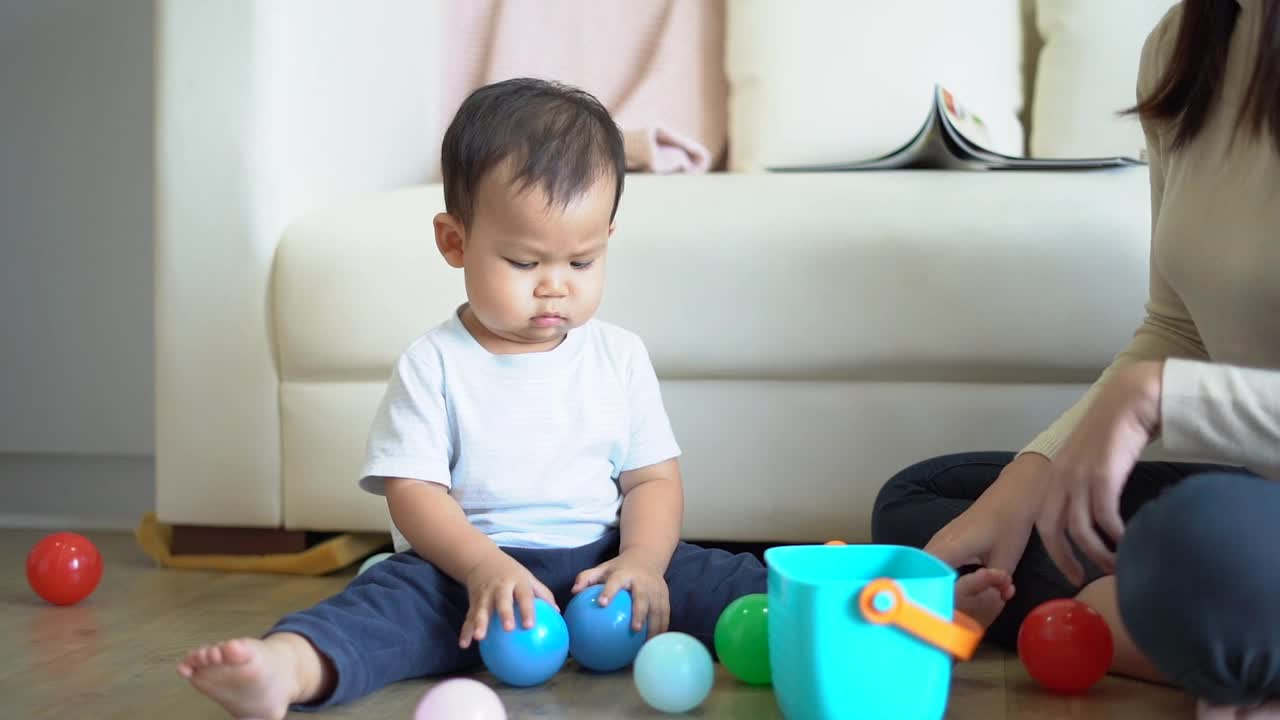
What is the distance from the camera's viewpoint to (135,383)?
2152 millimetres

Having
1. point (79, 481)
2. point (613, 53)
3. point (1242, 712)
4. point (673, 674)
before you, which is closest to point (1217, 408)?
point (1242, 712)

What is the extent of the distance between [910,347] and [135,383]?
138 centimetres

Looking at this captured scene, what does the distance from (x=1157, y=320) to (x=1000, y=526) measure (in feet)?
0.80

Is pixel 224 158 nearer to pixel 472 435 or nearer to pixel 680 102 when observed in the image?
pixel 472 435

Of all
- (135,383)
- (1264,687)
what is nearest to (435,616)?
(1264,687)

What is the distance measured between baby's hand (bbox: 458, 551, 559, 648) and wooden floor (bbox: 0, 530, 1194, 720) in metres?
0.06

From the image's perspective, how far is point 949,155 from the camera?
149cm

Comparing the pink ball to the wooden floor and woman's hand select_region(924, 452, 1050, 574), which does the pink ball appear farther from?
woman's hand select_region(924, 452, 1050, 574)

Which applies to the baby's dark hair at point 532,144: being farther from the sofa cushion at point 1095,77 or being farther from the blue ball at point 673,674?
the sofa cushion at point 1095,77

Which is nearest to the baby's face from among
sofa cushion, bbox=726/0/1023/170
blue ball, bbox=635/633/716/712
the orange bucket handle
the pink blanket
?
blue ball, bbox=635/633/716/712

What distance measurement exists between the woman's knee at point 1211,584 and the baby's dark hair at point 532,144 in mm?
524

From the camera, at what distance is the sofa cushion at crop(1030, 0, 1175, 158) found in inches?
71.0

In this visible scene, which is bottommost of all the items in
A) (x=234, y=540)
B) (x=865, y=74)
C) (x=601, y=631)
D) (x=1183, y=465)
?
(x=234, y=540)

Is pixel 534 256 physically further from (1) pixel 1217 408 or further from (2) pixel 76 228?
(2) pixel 76 228
